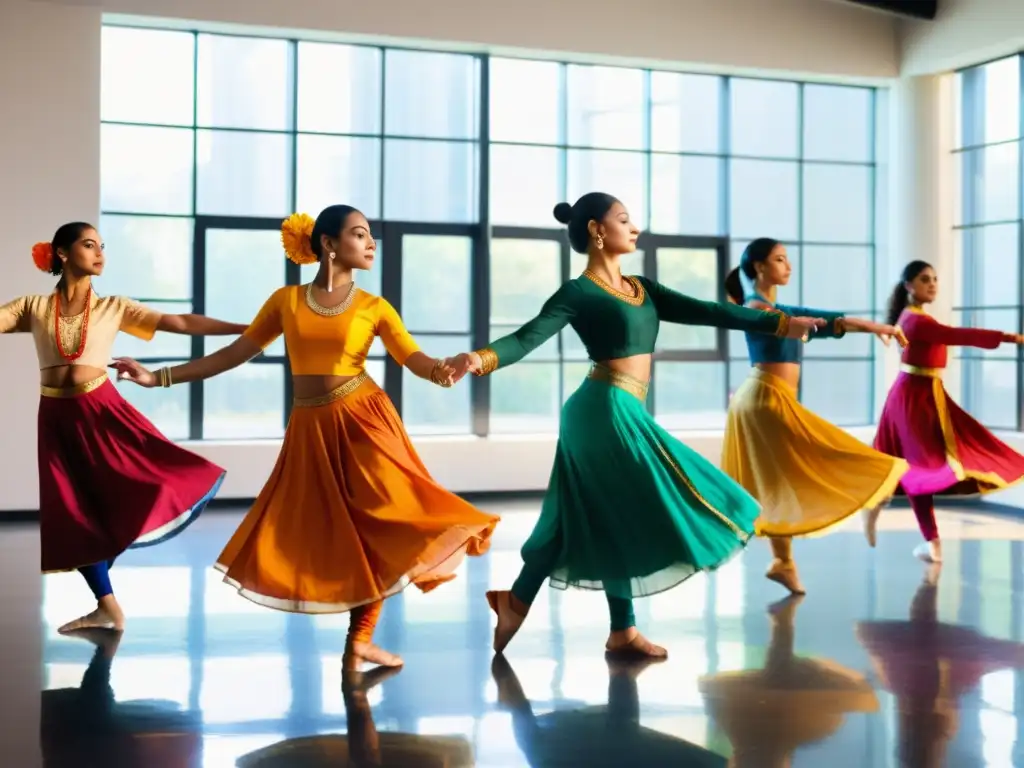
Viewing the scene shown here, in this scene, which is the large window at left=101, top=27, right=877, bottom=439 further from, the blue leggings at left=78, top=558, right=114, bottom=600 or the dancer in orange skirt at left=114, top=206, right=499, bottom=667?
the dancer in orange skirt at left=114, top=206, right=499, bottom=667

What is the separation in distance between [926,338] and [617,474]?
8.83 ft

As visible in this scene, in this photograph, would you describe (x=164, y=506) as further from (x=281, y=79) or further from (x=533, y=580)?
(x=281, y=79)

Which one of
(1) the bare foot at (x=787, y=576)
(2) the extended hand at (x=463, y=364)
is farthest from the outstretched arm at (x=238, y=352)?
(1) the bare foot at (x=787, y=576)

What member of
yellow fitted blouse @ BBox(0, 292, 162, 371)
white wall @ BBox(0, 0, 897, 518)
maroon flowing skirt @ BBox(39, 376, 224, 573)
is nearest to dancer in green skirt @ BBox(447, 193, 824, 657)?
maroon flowing skirt @ BBox(39, 376, 224, 573)

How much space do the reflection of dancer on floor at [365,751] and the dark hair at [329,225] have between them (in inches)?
56.0

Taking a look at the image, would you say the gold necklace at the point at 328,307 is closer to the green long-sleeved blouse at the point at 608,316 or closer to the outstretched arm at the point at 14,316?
the green long-sleeved blouse at the point at 608,316

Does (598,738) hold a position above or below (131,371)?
below

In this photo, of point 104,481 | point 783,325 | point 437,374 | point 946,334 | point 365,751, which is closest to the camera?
point 365,751

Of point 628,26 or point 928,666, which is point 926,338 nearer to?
point 928,666

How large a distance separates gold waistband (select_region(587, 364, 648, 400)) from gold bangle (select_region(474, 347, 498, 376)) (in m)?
0.40

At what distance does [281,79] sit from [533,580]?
532cm

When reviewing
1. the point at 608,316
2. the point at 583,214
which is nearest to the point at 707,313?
the point at 608,316

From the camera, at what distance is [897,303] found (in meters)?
5.84

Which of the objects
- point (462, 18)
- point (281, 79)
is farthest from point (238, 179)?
point (462, 18)
